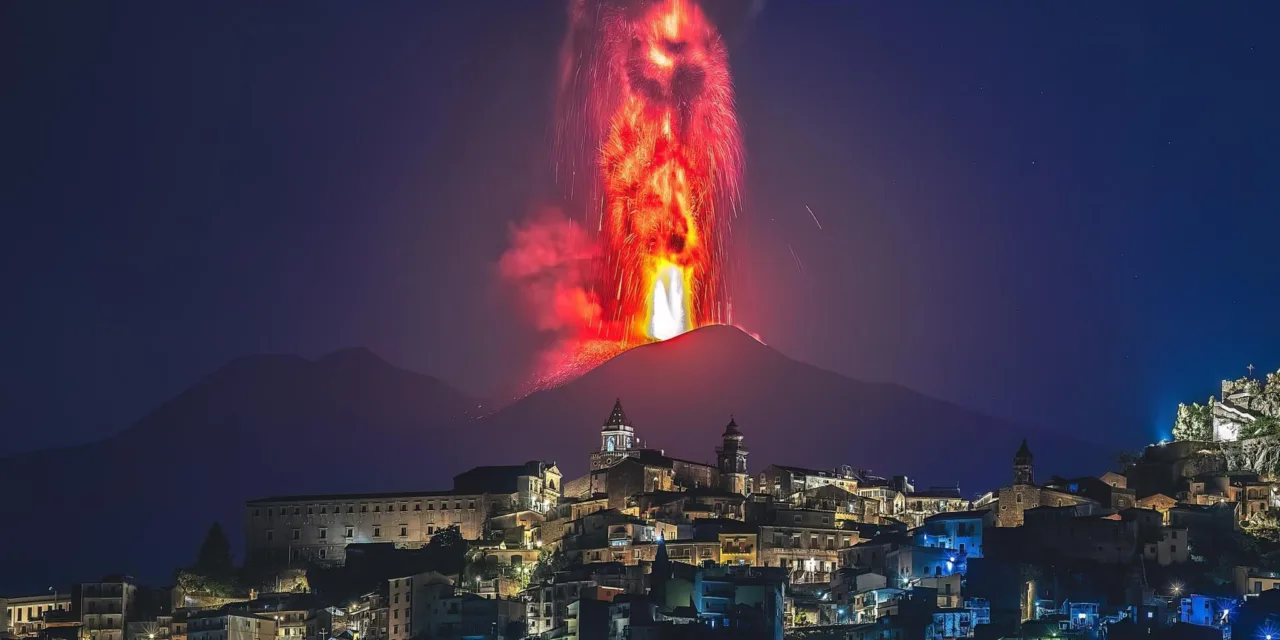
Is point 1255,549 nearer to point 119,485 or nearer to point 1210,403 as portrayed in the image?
point 1210,403

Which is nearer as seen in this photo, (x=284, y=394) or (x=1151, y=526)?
(x=1151, y=526)

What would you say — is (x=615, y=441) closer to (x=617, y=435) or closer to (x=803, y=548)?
(x=617, y=435)

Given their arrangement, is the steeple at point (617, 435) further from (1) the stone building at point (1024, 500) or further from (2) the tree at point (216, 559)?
(1) the stone building at point (1024, 500)

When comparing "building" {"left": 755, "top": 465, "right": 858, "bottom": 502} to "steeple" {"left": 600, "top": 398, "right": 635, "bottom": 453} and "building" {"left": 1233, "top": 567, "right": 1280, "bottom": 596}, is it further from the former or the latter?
"building" {"left": 1233, "top": 567, "right": 1280, "bottom": 596}

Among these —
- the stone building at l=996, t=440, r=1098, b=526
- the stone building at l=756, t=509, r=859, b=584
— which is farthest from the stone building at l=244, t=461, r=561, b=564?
the stone building at l=996, t=440, r=1098, b=526

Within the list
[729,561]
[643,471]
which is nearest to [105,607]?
[643,471]

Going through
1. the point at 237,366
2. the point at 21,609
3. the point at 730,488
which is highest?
the point at 237,366

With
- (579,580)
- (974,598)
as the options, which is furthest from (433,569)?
(974,598)
